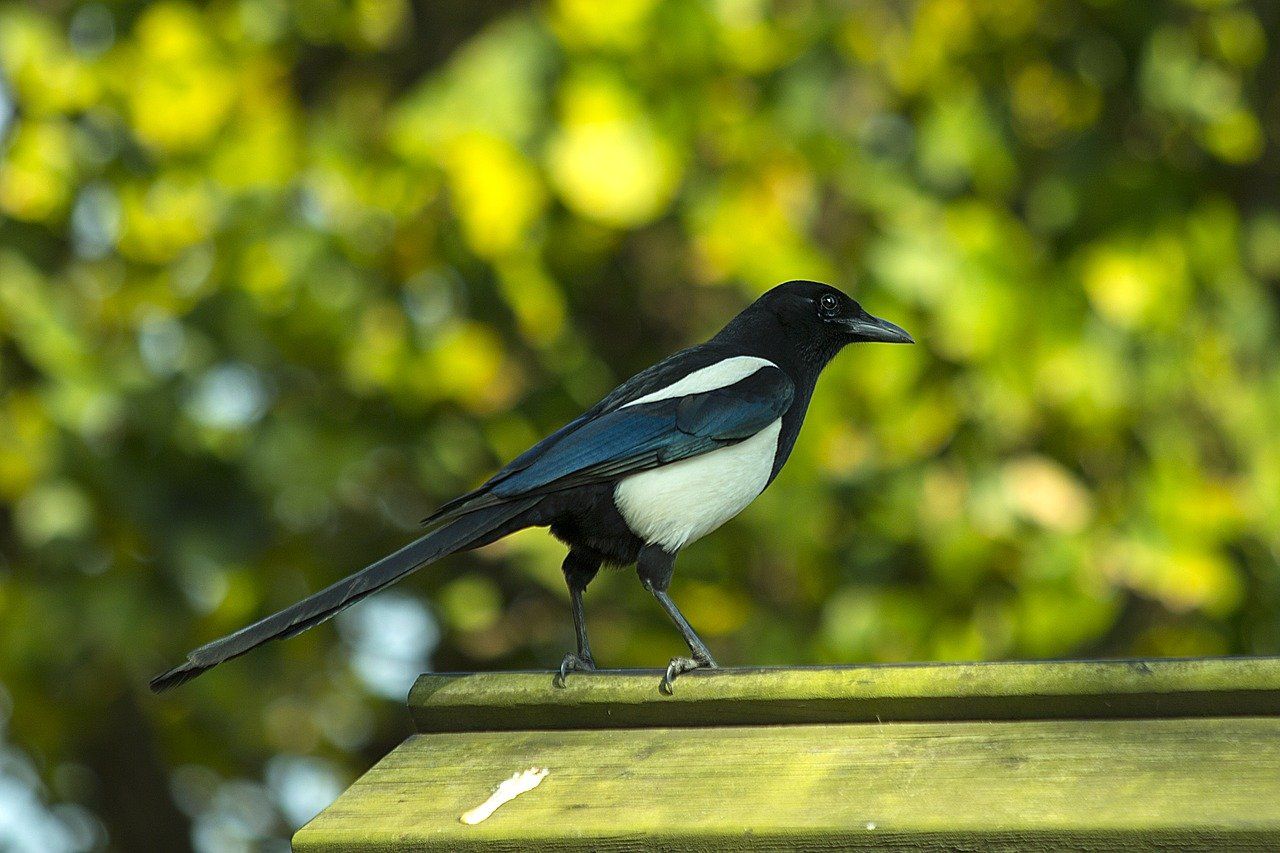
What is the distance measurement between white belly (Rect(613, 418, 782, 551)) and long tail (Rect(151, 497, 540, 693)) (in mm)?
139

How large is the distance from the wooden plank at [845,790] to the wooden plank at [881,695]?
16 mm

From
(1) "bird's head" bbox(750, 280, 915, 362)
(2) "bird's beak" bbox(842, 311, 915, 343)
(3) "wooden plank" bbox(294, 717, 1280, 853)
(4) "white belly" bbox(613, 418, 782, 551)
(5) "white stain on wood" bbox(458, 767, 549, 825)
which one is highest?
(1) "bird's head" bbox(750, 280, 915, 362)

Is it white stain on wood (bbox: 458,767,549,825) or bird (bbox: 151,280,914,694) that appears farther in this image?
bird (bbox: 151,280,914,694)

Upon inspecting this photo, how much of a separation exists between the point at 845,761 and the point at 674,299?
2.47 m

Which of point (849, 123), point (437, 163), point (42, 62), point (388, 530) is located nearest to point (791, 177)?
point (849, 123)

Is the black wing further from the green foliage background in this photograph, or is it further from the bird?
the green foliage background

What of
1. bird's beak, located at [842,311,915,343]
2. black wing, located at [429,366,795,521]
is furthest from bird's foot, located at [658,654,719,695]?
bird's beak, located at [842,311,915,343]

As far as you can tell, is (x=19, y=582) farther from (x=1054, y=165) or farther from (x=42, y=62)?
(x=1054, y=165)

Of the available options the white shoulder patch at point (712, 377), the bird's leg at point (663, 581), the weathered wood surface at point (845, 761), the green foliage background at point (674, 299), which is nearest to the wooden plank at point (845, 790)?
the weathered wood surface at point (845, 761)

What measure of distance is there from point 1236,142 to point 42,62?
9.00 ft

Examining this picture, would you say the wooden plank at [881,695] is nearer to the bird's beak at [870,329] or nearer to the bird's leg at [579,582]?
the bird's leg at [579,582]

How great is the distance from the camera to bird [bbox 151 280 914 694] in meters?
1.86

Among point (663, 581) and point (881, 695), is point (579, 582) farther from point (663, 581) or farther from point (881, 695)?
point (881, 695)

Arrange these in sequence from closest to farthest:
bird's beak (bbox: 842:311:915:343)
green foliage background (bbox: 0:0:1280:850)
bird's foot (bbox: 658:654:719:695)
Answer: bird's foot (bbox: 658:654:719:695), bird's beak (bbox: 842:311:915:343), green foliage background (bbox: 0:0:1280:850)
